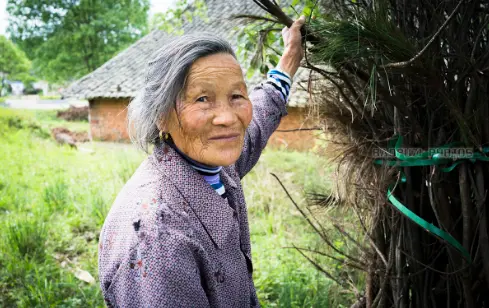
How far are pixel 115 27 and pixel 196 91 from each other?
28.9 m

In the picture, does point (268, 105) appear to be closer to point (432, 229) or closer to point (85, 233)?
point (432, 229)

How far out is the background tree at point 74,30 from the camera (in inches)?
1027

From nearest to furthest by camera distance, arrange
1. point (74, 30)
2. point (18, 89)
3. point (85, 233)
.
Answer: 1. point (85, 233)
2. point (74, 30)
3. point (18, 89)

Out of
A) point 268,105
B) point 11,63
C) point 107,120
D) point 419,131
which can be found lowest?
point 419,131

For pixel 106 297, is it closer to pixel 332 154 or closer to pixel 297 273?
pixel 332 154

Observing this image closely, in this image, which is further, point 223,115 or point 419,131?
point 419,131

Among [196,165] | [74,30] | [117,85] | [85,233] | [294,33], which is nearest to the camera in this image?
[196,165]

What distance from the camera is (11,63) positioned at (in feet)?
148

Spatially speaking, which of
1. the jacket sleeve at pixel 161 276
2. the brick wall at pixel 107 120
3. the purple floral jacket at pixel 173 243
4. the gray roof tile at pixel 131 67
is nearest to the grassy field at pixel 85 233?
→ the purple floral jacket at pixel 173 243

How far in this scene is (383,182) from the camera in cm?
176

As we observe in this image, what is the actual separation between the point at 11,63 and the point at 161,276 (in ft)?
167

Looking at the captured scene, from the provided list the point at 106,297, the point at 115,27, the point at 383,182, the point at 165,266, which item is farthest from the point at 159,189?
the point at 115,27

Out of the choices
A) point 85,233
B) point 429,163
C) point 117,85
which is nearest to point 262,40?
point 429,163

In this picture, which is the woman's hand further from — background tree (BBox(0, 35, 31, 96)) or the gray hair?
background tree (BBox(0, 35, 31, 96))
